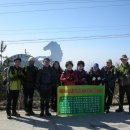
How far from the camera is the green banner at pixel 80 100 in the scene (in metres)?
11.5

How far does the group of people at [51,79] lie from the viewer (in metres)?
11.2

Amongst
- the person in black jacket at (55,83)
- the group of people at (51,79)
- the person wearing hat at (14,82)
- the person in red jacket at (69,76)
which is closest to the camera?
the person wearing hat at (14,82)

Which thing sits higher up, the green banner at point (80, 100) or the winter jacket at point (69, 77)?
the winter jacket at point (69, 77)

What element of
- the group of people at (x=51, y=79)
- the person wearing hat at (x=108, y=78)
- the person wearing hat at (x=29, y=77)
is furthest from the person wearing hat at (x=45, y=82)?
the person wearing hat at (x=108, y=78)

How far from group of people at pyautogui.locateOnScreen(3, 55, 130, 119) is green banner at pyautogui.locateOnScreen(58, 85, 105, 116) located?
28cm

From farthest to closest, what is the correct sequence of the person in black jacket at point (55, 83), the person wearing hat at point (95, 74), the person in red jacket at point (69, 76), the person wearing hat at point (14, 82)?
1. the person wearing hat at point (95, 74)
2. the person in black jacket at point (55, 83)
3. the person in red jacket at point (69, 76)
4. the person wearing hat at point (14, 82)

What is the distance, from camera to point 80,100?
11672 mm

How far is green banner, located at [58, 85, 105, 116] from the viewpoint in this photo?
1154 cm

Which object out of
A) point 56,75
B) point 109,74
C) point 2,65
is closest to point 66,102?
point 56,75

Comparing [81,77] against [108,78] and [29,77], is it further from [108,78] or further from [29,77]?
[29,77]

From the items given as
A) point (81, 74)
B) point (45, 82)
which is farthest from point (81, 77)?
point (45, 82)

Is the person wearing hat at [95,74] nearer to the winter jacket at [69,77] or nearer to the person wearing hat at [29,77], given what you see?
the winter jacket at [69,77]

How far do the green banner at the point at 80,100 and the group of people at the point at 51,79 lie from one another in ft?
0.92

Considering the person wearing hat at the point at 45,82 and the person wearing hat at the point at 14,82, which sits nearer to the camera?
the person wearing hat at the point at 14,82
